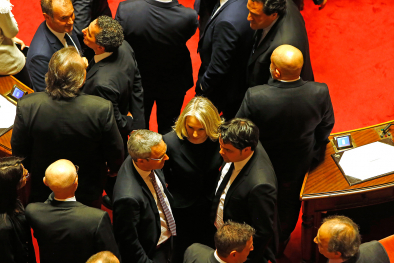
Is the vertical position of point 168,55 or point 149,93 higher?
point 168,55

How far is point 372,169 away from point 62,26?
98.2 inches

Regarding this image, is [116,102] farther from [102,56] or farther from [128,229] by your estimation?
[128,229]

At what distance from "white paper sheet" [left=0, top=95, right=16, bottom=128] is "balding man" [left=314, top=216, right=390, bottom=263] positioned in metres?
2.36

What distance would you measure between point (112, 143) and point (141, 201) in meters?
0.53

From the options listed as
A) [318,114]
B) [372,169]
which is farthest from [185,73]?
[372,169]

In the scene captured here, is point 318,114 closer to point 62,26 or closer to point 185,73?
point 185,73

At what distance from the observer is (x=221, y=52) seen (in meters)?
3.44

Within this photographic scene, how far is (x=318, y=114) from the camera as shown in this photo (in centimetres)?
289

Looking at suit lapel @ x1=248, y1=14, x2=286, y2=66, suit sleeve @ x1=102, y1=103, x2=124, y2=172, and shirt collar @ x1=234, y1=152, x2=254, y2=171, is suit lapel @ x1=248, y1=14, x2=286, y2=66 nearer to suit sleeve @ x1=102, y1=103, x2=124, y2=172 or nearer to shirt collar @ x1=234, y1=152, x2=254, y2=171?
shirt collar @ x1=234, y1=152, x2=254, y2=171

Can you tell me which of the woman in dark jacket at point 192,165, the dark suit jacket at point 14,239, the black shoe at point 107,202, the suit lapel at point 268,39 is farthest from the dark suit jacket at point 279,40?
the dark suit jacket at point 14,239

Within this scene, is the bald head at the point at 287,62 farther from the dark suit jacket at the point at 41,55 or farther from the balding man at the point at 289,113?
the dark suit jacket at the point at 41,55

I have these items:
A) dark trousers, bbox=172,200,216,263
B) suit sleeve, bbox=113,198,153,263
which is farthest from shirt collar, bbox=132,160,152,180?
dark trousers, bbox=172,200,216,263

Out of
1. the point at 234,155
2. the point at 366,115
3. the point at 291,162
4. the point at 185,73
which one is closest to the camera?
the point at 234,155

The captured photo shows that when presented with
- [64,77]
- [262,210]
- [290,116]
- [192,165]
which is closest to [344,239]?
[262,210]
